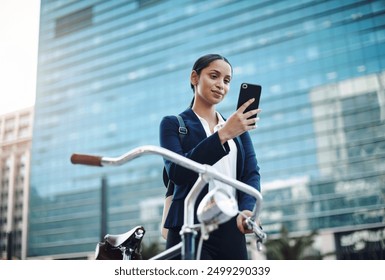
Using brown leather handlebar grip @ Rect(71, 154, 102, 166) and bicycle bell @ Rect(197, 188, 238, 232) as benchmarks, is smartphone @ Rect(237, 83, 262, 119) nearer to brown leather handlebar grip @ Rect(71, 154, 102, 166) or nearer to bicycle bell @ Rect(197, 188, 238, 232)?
bicycle bell @ Rect(197, 188, 238, 232)

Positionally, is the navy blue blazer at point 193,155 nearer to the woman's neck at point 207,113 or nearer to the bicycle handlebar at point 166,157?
the woman's neck at point 207,113

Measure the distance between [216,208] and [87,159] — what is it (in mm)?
267

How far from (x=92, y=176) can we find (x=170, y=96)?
7.57 meters

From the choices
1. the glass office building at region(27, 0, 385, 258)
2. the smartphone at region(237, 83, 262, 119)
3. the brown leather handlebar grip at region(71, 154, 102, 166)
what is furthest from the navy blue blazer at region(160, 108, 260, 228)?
the glass office building at region(27, 0, 385, 258)

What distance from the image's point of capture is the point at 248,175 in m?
1.29

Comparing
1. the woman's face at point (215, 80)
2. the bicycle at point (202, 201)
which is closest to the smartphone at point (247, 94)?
the woman's face at point (215, 80)

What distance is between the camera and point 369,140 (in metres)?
24.7

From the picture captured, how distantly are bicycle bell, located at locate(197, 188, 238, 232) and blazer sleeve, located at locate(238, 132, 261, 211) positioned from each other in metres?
0.27

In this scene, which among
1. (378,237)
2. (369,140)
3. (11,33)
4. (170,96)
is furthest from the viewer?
(170,96)

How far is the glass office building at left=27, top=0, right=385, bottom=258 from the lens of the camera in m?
23.2

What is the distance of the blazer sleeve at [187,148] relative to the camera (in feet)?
3.60

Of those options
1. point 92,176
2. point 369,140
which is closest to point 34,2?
point 369,140

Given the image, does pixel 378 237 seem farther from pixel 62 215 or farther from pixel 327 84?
pixel 62 215

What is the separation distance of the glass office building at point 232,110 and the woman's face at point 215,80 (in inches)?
720
